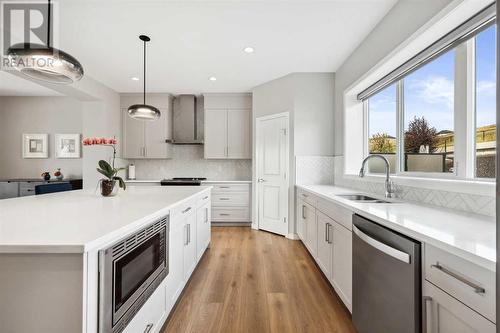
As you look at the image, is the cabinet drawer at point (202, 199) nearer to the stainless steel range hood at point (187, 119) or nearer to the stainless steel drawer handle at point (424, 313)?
the stainless steel drawer handle at point (424, 313)

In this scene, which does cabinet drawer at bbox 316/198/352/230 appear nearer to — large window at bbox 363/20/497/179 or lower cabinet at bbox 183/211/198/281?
large window at bbox 363/20/497/179

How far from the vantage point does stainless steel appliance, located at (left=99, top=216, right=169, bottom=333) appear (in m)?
0.92

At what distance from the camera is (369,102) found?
3.13 m

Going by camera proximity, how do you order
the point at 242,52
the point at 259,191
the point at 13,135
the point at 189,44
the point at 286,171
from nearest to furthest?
1. the point at 189,44
2. the point at 242,52
3. the point at 286,171
4. the point at 259,191
5. the point at 13,135

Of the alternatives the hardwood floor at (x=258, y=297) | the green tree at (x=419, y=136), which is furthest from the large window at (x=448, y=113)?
the hardwood floor at (x=258, y=297)

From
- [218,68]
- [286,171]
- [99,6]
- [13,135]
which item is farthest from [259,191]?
[13,135]

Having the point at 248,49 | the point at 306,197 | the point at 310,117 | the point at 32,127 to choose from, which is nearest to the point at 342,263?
the point at 306,197

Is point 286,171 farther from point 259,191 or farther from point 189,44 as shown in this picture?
point 189,44

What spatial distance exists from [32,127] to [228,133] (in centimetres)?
436

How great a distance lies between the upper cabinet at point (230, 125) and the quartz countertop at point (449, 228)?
11.2 ft

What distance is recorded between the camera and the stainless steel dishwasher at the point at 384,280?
1012 mm

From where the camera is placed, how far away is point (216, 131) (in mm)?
4809

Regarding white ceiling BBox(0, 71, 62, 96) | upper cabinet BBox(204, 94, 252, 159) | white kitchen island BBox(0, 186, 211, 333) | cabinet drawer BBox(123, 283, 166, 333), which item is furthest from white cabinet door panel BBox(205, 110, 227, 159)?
white kitchen island BBox(0, 186, 211, 333)

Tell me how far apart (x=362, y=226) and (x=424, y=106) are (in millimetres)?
1367
